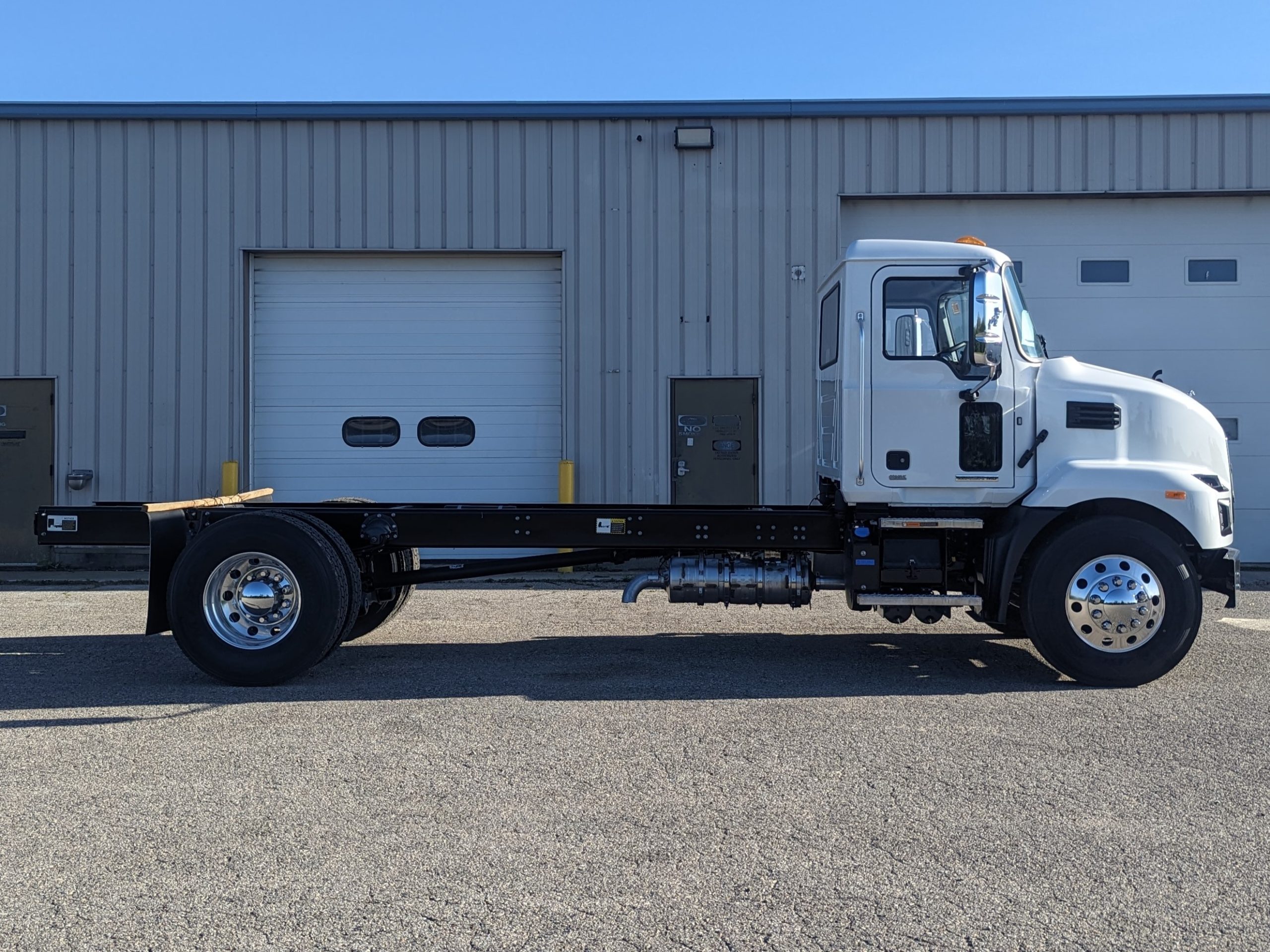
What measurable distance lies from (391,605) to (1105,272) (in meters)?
10.0

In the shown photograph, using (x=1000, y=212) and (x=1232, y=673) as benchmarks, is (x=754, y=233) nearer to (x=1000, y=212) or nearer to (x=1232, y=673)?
(x=1000, y=212)

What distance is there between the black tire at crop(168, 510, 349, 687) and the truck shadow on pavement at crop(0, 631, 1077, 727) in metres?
0.14

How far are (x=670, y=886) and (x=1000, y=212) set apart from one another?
1195 cm

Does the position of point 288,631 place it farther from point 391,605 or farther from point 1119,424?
point 1119,424

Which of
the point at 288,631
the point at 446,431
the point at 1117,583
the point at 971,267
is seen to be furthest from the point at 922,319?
the point at 446,431

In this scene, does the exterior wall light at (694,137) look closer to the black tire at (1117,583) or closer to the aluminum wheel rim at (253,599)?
the black tire at (1117,583)

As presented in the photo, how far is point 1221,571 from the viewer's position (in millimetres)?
6793

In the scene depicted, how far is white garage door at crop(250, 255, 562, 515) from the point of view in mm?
13680

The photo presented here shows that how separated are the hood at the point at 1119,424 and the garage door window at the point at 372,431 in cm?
881

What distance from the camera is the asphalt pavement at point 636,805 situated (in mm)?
3277

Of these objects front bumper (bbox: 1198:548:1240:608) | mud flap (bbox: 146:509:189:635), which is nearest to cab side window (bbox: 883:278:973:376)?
front bumper (bbox: 1198:548:1240:608)

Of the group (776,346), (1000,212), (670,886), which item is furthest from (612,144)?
(670,886)

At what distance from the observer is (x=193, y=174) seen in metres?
13.6

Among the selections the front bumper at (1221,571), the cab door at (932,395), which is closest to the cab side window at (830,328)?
the cab door at (932,395)
